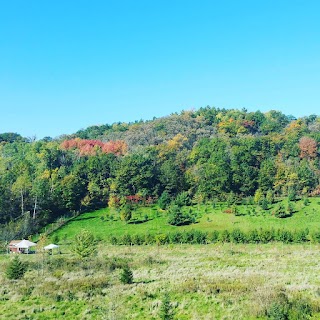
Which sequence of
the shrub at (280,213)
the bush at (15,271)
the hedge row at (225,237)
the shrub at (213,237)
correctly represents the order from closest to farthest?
the bush at (15,271) → the hedge row at (225,237) → the shrub at (213,237) → the shrub at (280,213)

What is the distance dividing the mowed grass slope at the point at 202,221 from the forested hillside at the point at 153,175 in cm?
427

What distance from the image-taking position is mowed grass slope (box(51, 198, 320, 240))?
53.1m

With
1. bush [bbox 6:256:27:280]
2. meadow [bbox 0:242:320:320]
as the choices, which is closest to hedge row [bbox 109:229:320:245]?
meadow [bbox 0:242:320:320]

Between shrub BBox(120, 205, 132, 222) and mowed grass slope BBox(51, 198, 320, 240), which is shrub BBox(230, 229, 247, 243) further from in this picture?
shrub BBox(120, 205, 132, 222)

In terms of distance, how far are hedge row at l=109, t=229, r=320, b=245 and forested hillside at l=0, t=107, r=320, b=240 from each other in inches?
658

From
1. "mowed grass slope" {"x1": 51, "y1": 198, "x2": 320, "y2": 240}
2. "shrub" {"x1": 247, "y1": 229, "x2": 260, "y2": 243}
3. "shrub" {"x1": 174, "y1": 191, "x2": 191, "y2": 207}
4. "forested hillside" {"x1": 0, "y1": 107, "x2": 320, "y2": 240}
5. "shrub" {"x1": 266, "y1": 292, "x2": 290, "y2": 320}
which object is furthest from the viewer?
"shrub" {"x1": 174, "y1": 191, "x2": 191, "y2": 207}

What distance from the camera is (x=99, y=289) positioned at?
20641 mm

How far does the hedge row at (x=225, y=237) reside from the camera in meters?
44.1

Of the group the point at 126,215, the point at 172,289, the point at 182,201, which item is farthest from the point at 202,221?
the point at 172,289

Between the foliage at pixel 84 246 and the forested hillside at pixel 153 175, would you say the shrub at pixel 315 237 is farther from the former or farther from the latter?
the foliage at pixel 84 246

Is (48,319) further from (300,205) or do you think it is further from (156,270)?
(300,205)

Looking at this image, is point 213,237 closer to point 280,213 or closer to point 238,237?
point 238,237

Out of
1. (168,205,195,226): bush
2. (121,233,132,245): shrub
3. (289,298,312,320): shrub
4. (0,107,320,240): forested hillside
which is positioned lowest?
(121,233,132,245): shrub

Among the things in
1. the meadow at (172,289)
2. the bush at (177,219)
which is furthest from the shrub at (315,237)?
the bush at (177,219)
